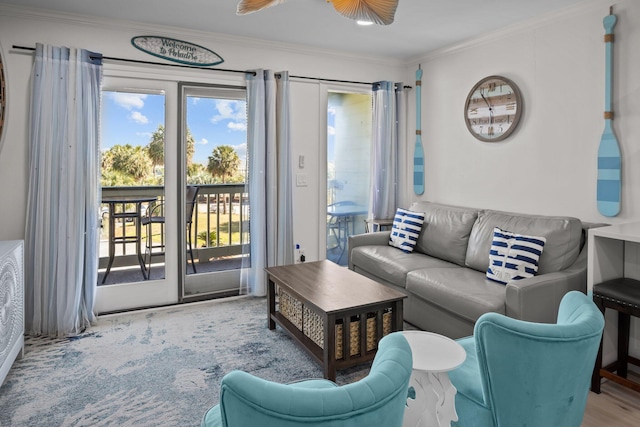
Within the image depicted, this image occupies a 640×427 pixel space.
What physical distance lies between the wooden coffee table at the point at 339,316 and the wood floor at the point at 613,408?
1114 mm

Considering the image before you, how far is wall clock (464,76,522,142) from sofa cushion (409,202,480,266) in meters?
0.75

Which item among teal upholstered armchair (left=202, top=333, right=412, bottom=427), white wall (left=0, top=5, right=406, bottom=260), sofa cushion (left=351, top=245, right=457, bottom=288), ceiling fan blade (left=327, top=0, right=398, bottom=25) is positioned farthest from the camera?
sofa cushion (left=351, top=245, right=457, bottom=288)

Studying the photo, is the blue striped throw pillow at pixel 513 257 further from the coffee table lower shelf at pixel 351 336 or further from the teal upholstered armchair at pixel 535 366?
the teal upholstered armchair at pixel 535 366

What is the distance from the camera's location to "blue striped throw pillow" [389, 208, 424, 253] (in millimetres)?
4062

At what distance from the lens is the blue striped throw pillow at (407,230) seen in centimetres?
406

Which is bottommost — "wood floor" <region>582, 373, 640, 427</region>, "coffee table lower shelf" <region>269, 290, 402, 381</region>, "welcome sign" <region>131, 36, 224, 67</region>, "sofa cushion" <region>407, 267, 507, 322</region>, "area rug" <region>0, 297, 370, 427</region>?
"wood floor" <region>582, 373, 640, 427</region>

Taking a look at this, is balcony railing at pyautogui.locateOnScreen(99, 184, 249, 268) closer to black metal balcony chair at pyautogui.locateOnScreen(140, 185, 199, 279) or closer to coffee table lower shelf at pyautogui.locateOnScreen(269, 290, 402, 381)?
black metal balcony chair at pyautogui.locateOnScreen(140, 185, 199, 279)

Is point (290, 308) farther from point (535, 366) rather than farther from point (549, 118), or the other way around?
point (549, 118)

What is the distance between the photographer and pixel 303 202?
453 cm

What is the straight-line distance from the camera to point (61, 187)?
3377 mm

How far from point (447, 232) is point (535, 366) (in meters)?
2.49

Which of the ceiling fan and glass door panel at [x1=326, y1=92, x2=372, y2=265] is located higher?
the ceiling fan

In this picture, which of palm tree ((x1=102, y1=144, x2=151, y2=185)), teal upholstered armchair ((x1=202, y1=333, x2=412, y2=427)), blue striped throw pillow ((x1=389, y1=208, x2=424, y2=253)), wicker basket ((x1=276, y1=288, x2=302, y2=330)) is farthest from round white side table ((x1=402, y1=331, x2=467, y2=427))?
palm tree ((x1=102, y1=144, x2=151, y2=185))

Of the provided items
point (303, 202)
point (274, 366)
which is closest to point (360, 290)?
point (274, 366)
